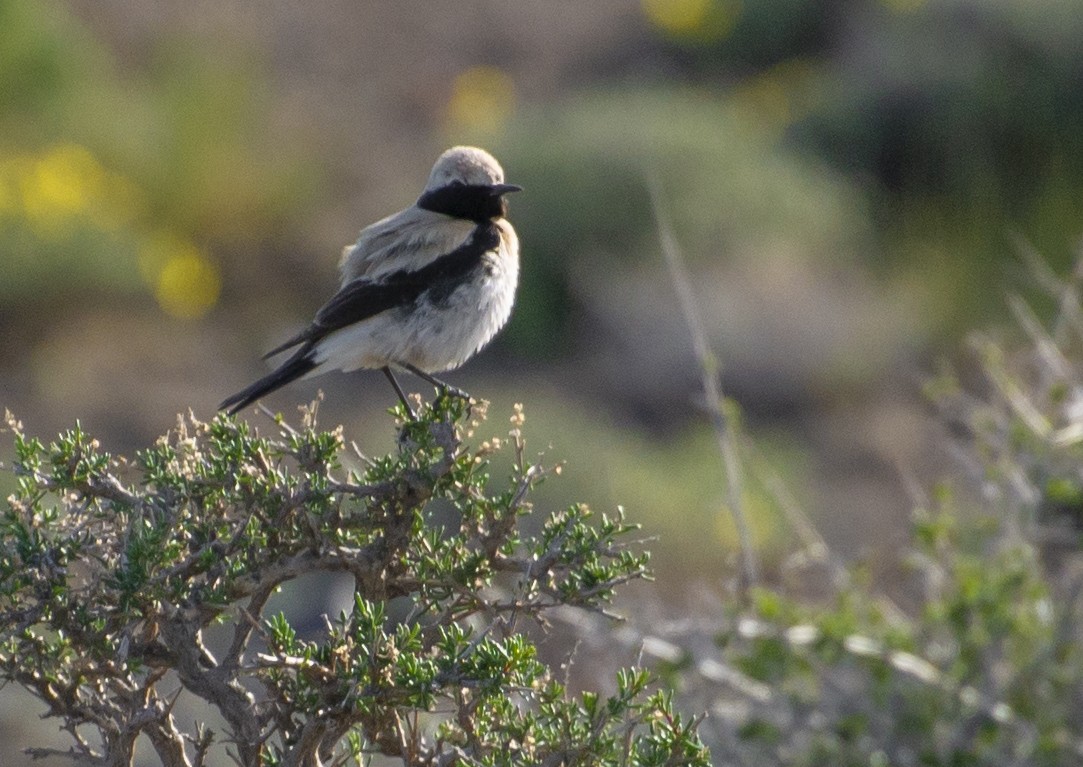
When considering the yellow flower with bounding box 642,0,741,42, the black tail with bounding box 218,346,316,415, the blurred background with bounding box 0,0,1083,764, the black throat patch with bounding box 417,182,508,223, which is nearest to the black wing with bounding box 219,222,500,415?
the black tail with bounding box 218,346,316,415

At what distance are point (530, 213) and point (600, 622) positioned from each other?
24.1 ft

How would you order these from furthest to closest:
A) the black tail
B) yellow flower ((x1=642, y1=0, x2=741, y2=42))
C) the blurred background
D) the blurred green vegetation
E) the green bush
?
yellow flower ((x1=642, y1=0, x2=741, y2=42)), the blurred green vegetation, the blurred background, the black tail, the green bush

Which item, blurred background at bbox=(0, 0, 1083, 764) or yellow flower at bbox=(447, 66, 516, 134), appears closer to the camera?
blurred background at bbox=(0, 0, 1083, 764)

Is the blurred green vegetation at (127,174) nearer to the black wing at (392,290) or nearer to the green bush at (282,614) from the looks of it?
the black wing at (392,290)

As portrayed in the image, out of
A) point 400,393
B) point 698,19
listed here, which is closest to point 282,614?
point 400,393

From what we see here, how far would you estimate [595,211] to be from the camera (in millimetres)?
11570

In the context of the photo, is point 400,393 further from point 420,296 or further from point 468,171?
point 468,171

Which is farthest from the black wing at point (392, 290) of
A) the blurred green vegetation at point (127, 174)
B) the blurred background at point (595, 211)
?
the blurred green vegetation at point (127, 174)

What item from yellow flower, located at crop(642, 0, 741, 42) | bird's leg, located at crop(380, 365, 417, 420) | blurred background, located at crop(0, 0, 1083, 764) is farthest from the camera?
yellow flower, located at crop(642, 0, 741, 42)

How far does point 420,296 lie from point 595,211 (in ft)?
23.7

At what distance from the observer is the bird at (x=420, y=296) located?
14.3 feet

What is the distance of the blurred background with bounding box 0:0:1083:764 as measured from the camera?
30.9 ft

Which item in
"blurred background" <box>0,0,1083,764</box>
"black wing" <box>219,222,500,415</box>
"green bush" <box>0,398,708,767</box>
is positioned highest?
"blurred background" <box>0,0,1083,764</box>

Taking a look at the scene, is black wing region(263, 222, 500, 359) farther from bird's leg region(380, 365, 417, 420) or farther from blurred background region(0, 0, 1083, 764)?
blurred background region(0, 0, 1083, 764)
